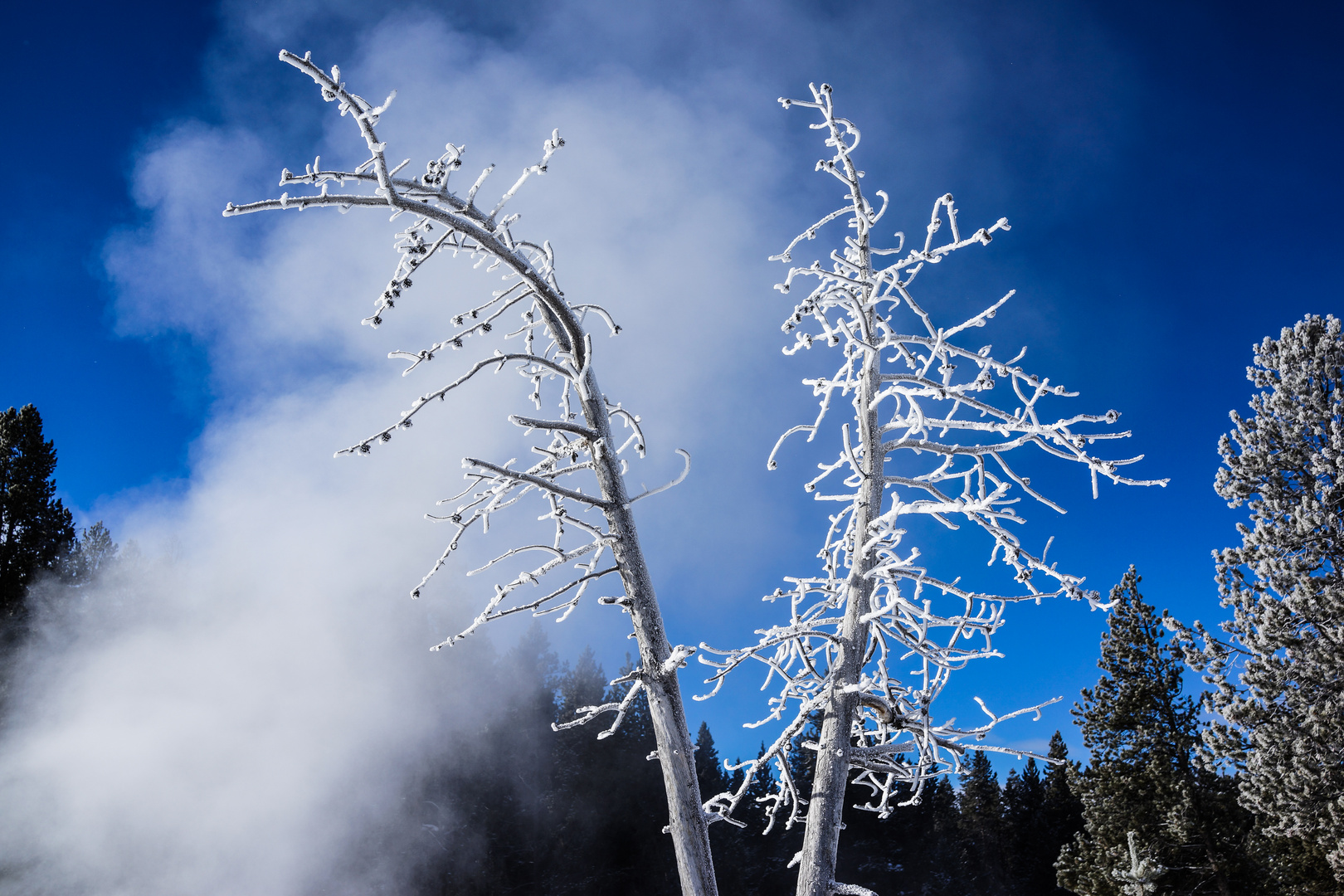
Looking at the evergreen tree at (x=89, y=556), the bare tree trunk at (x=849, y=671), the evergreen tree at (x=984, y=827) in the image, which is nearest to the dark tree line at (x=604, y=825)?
the evergreen tree at (x=984, y=827)

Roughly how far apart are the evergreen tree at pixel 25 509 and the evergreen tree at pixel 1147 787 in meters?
31.2

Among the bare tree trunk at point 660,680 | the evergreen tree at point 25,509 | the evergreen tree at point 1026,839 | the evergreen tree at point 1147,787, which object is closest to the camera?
the bare tree trunk at point 660,680

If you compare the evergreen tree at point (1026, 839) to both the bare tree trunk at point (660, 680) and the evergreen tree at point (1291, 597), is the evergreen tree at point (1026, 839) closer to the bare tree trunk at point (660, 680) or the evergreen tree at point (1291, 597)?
the evergreen tree at point (1291, 597)

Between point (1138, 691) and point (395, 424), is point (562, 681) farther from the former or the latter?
point (395, 424)

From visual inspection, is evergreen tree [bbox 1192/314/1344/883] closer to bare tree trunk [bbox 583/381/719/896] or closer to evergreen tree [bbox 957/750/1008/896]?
bare tree trunk [bbox 583/381/719/896]

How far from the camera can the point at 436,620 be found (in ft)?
117

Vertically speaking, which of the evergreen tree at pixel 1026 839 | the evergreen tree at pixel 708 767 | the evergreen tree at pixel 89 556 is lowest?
the evergreen tree at pixel 1026 839

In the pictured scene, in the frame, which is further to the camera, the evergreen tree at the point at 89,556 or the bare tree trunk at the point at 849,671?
the evergreen tree at the point at 89,556

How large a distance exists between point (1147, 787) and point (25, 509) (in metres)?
33.6

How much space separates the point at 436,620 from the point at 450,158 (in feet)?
118

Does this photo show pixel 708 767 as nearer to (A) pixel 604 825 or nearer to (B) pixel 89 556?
(A) pixel 604 825

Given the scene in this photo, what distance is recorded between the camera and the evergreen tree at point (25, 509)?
858 inches

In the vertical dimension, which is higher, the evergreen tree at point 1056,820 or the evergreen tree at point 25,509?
the evergreen tree at point 25,509

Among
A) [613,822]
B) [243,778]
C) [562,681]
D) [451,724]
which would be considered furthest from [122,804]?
[562,681]
